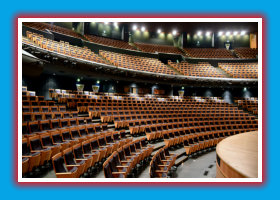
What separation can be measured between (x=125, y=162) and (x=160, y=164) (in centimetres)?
36

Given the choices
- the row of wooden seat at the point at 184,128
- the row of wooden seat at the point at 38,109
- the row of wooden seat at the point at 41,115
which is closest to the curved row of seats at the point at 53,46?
the row of wooden seat at the point at 38,109

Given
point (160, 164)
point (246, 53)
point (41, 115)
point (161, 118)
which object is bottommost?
point (160, 164)

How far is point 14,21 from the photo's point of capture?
3.65 ft

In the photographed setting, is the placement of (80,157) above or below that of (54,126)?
below

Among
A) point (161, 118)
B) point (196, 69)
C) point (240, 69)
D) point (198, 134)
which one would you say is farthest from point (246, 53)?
point (198, 134)

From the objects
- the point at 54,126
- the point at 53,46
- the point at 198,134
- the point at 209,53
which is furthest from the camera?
the point at 209,53

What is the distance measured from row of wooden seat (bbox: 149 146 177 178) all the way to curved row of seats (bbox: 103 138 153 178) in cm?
15

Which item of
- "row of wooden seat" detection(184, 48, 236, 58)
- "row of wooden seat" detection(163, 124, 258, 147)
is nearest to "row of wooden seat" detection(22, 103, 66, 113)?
"row of wooden seat" detection(163, 124, 258, 147)

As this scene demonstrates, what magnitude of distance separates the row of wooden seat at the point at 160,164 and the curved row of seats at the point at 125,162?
155 mm

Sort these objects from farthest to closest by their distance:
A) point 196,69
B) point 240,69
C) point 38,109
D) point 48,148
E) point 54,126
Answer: point 240,69, point 196,69, point 38,109, point 54,126, point 48,148

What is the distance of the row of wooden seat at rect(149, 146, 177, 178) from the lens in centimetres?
149

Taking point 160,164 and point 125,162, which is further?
point 160,164

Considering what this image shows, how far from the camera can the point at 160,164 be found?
5.75 ft

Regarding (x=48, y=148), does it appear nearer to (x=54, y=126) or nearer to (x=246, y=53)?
(x=54, y=126)
